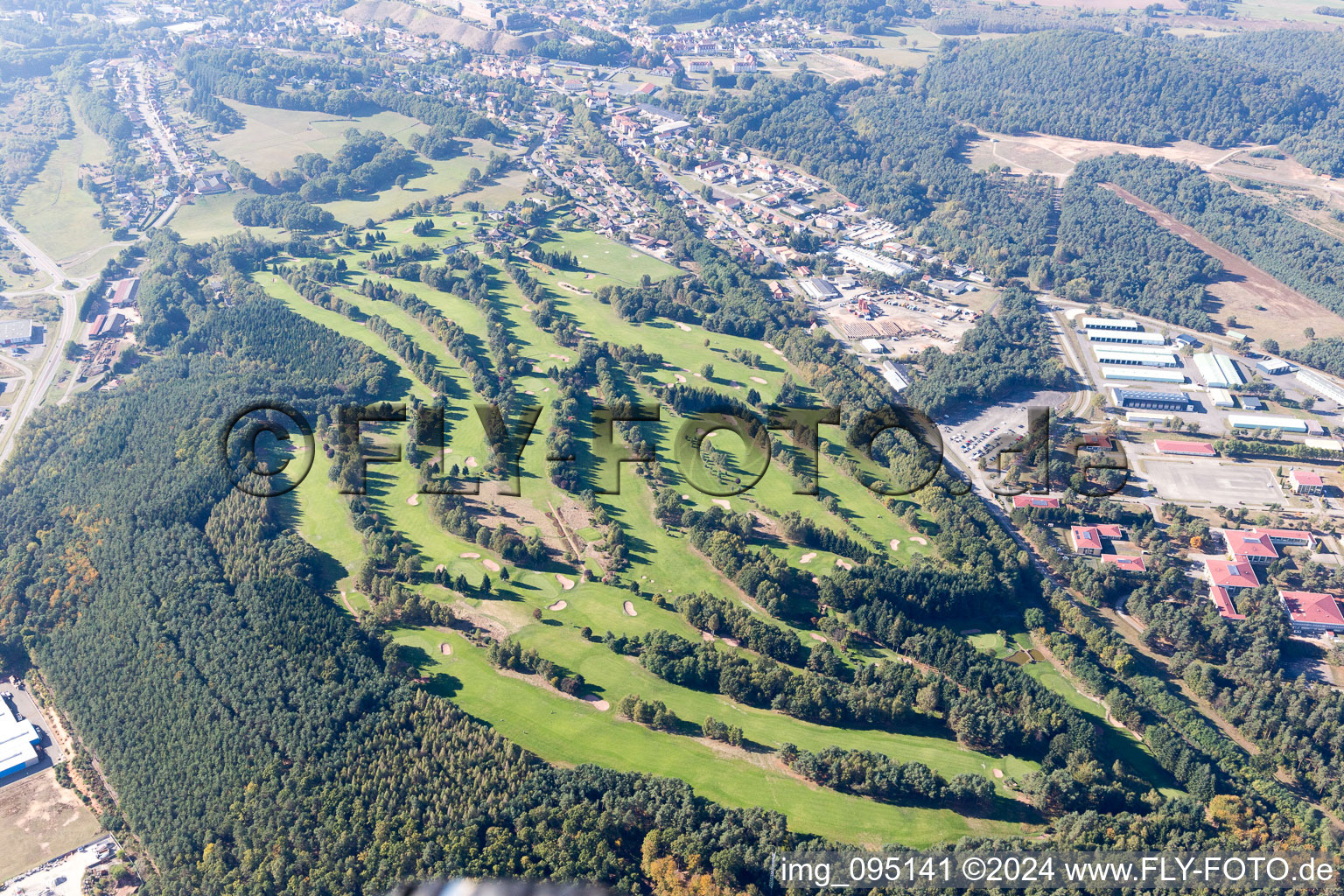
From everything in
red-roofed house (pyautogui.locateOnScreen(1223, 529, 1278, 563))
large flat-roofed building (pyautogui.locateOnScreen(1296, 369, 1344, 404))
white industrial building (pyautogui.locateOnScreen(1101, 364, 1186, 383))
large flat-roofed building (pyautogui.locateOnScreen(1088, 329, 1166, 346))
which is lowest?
red-roofed house (pyautogui.locateOnScreen(1223, 529, 1278, 563))

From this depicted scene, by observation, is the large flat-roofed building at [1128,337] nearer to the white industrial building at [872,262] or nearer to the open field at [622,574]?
the white industrial building at [872,262]

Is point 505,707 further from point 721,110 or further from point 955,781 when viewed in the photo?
point 721,110

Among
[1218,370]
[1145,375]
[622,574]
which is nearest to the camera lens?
[622,574]

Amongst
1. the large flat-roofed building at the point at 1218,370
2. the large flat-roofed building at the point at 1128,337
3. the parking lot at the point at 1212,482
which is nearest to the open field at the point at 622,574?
the parking lot at the point at 1212,482

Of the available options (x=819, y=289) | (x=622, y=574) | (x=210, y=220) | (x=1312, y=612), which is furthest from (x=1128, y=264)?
(x=210, y=220)

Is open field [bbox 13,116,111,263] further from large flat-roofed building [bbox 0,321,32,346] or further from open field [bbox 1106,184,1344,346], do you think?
open field [bbox 1106,184,1344,346]

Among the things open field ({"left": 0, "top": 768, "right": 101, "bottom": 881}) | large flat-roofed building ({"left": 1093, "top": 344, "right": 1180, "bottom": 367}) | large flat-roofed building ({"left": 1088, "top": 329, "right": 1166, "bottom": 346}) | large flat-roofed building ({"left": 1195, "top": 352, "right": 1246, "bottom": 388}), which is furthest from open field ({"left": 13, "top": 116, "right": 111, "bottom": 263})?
large flat-roofed building ({"left": 1195, "top": 352, "right": 1246, "bottom": 388})

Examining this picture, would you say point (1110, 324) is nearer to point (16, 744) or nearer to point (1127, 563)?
point (1127, 563)
